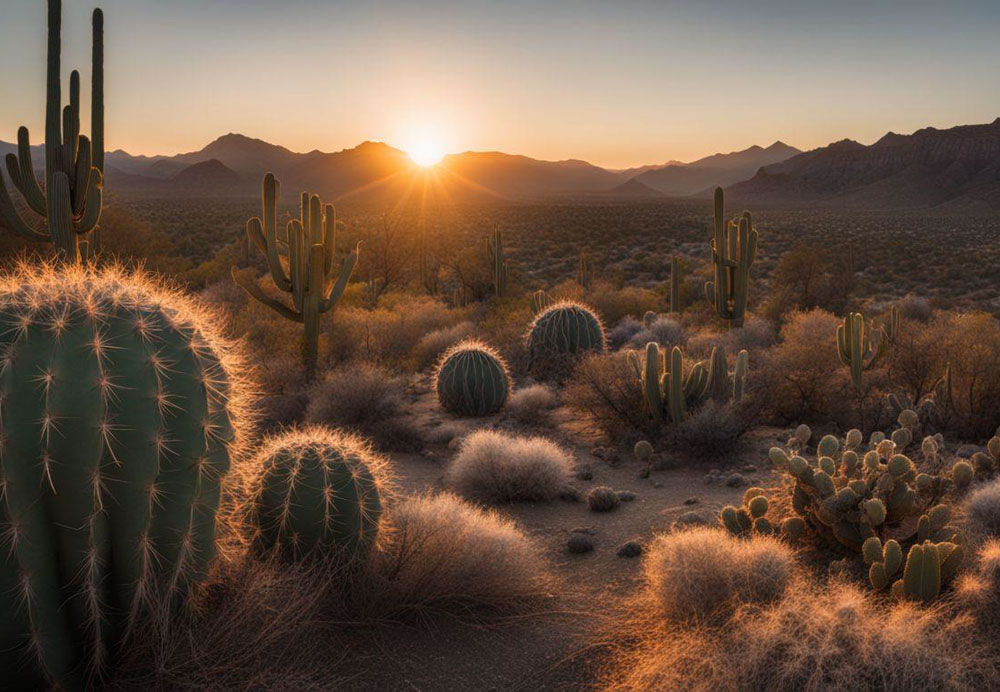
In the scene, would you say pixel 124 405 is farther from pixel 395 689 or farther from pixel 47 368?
pixel 395 689

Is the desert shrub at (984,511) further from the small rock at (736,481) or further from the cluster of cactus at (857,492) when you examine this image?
the small rock at (736,481)

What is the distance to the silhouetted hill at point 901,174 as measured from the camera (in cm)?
11850

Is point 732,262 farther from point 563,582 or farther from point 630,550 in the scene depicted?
point 563,582

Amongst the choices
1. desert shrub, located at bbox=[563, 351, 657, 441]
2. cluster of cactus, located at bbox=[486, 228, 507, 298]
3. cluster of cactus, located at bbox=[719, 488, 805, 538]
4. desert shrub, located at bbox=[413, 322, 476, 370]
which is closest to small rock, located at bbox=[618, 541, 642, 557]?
cluster of cactus, located at bbox=[719, 488, 805, 538]

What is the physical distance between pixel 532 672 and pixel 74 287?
318 cm

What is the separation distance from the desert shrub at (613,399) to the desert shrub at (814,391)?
141 cm

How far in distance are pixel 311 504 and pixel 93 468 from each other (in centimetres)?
173

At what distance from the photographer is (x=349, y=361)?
43.9 feet

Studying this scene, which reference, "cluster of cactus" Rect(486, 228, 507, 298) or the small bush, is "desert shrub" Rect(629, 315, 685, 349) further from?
the small bush

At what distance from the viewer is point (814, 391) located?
984 cm

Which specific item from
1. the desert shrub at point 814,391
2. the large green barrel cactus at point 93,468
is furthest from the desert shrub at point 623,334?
the large green barrel cactus at point 93,468

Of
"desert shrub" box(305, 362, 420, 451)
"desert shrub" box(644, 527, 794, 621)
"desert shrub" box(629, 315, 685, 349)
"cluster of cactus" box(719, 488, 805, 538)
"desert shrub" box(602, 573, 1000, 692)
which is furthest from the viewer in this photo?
"desert shrub" box(629, 315, 685, 349)

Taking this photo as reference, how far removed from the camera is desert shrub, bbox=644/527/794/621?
4.48 meters

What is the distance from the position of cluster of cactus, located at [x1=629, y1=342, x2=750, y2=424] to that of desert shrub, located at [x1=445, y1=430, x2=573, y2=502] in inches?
76.0
